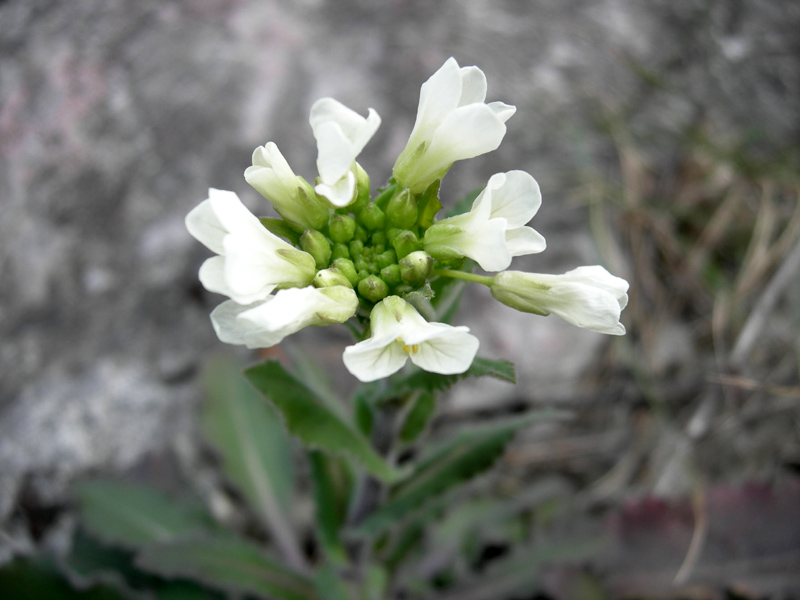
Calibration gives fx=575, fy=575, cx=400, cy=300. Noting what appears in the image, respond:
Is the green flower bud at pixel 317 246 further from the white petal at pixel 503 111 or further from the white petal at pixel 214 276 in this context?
the white petal at pixel 503 111

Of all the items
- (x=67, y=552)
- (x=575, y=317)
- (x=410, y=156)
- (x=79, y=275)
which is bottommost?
(x=67, y=552)

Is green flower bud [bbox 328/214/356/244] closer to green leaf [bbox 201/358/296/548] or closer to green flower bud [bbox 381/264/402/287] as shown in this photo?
green flower bud [bbox 381/264/402/287]

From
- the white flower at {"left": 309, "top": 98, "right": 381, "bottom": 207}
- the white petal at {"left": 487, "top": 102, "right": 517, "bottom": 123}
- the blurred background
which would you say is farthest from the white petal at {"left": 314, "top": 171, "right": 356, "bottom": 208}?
the blurred background

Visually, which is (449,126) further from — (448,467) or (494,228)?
(448,467)

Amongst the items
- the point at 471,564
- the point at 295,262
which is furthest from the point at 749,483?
the point at 295,262

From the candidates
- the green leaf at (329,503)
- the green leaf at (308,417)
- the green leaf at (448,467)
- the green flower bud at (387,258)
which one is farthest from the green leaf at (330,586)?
the green flower bud at (387,258)

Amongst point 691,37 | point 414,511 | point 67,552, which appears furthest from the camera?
point 691,37

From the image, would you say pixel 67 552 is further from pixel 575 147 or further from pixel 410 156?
pixel 575 147
